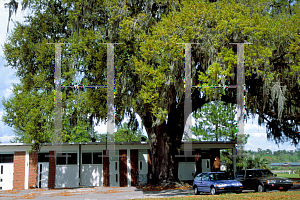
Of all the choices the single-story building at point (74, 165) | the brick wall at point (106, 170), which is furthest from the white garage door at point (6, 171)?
the brick wall at point (106, 170)

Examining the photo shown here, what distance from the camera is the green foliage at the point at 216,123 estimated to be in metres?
46.1

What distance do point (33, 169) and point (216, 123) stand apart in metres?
26.7

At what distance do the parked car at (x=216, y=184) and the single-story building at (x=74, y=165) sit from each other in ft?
34.1

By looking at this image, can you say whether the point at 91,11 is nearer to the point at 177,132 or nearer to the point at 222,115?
the point at 177,132

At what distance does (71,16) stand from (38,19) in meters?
3.06

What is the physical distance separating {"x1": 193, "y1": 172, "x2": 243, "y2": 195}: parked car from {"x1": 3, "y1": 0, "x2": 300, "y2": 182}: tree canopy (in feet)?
13.1

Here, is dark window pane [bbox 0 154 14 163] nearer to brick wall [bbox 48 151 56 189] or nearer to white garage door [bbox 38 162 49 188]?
white garage door [bbox 38 162 49 188]

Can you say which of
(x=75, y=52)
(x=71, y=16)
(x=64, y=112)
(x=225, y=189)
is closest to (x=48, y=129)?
(x=64, y=112)

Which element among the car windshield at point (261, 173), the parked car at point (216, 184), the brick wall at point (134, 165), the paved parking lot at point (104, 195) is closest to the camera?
the parked car at point (216, 184)

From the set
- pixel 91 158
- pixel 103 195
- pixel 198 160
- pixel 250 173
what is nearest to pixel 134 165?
pixel 91 158

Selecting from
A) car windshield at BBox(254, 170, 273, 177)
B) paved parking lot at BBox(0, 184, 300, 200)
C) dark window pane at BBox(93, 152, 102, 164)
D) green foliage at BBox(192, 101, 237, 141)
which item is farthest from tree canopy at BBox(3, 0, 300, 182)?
green foliage at BBox(192, 101, 237, 141)

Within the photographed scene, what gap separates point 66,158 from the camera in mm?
29156

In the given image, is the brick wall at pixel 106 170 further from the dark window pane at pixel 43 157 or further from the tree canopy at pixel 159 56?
the tree canopy at pixel 159 56

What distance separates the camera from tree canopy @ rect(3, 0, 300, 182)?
54.2 feet
